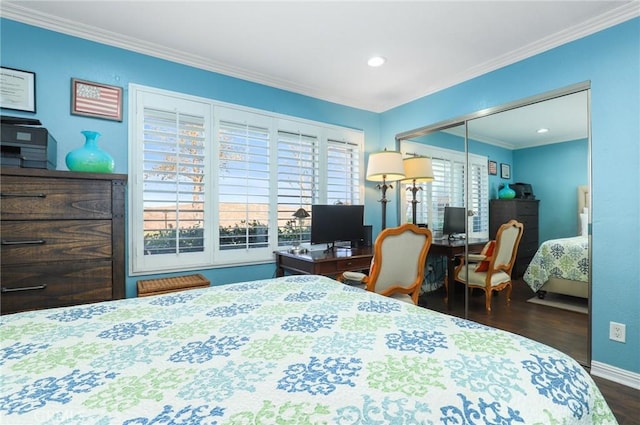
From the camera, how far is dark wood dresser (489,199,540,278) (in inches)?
105

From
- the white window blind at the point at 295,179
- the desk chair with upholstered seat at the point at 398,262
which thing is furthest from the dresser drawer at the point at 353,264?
the white window blind at the point at 295,179

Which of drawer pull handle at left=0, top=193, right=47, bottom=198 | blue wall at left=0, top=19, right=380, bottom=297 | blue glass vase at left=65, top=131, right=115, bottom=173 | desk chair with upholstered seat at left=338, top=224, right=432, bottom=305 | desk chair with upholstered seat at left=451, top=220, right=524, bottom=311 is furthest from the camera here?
desk chair with upholstered seat at left=451, top=220, right=524, bottom=311

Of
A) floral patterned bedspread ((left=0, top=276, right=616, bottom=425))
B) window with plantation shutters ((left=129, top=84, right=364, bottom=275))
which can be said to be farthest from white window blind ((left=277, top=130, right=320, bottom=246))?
floral patterned bedspread ((left=0, top=276, right=616, bottom=425))

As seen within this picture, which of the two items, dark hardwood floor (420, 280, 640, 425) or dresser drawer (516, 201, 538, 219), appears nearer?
dark hardwood floor (420, 280, 640, 425)

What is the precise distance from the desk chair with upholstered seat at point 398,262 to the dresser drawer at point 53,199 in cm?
181

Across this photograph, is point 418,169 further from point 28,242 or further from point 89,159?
point 28,242

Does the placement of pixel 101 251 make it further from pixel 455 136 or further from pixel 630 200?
pixel 630 200

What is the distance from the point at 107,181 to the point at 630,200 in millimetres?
3450

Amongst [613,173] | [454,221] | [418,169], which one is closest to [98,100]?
[418,169]

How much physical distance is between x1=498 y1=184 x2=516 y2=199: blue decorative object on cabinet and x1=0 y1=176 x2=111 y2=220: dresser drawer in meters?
3.22

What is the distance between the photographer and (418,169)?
138 inches

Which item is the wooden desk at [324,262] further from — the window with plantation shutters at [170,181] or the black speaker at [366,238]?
the window with plantation shutters at [170,181]

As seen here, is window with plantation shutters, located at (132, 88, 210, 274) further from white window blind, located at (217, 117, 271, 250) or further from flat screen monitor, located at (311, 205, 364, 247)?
flat screen monitor, located at (311, 205, 364, 247)

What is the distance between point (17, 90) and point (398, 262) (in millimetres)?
3002
